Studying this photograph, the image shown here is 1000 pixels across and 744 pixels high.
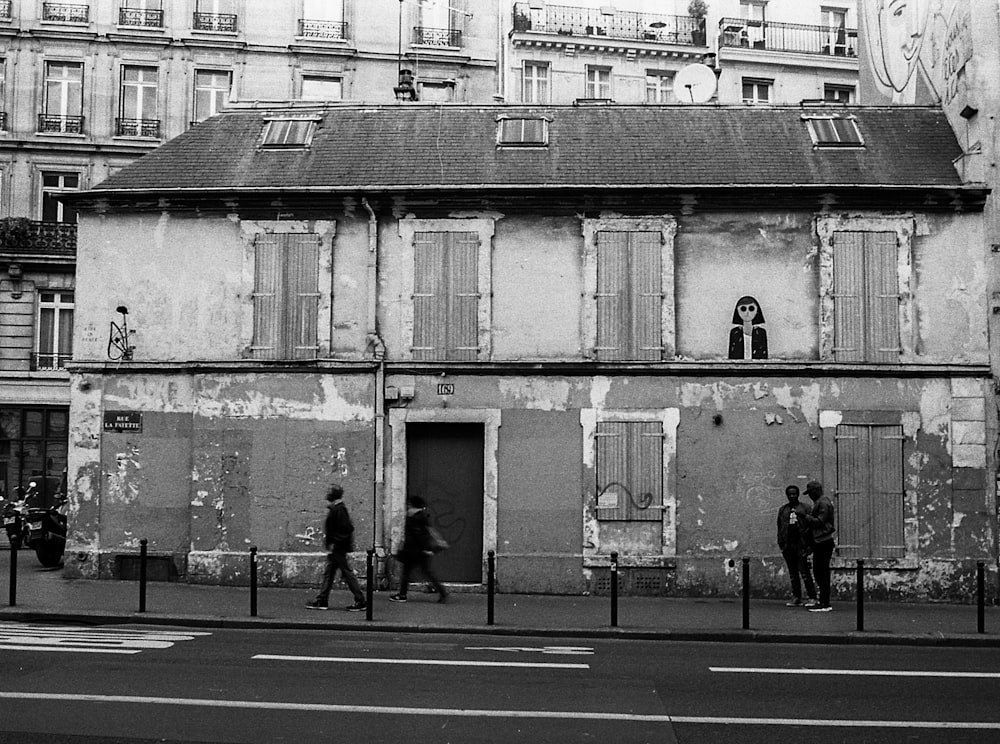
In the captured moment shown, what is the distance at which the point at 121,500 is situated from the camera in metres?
18.7

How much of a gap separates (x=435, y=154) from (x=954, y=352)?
8.92 meters

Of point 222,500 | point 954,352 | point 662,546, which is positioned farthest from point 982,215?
point 222,500

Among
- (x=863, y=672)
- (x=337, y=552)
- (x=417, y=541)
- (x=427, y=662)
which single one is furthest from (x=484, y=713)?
(x=417, y=541)

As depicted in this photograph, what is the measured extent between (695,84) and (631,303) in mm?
7715

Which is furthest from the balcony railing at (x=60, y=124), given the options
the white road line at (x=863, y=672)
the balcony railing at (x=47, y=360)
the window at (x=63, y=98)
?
the white road line at (x=863, y=672)

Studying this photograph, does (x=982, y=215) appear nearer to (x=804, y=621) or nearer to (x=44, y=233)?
(x=804, y=621)

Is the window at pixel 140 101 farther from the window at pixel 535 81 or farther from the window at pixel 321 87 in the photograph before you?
the window at pixel 535 81

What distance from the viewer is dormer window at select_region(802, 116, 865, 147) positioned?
64.7 feet

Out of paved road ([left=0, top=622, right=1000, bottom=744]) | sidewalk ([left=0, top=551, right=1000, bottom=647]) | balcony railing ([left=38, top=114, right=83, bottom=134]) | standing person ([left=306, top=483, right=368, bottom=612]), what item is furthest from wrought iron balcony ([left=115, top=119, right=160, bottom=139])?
paved road ([left=0, top=622, right=1000, bottom=744])

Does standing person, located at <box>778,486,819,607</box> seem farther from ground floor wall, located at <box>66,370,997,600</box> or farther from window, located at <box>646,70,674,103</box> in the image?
window, located at <box>646,70,674,103</box>

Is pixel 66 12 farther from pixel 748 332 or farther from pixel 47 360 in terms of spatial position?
pixel 748 332

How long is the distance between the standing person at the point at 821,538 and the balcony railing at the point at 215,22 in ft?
87.7

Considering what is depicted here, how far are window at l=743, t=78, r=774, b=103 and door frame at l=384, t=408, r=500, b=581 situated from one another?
2717cm

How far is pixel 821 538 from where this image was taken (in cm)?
1644
